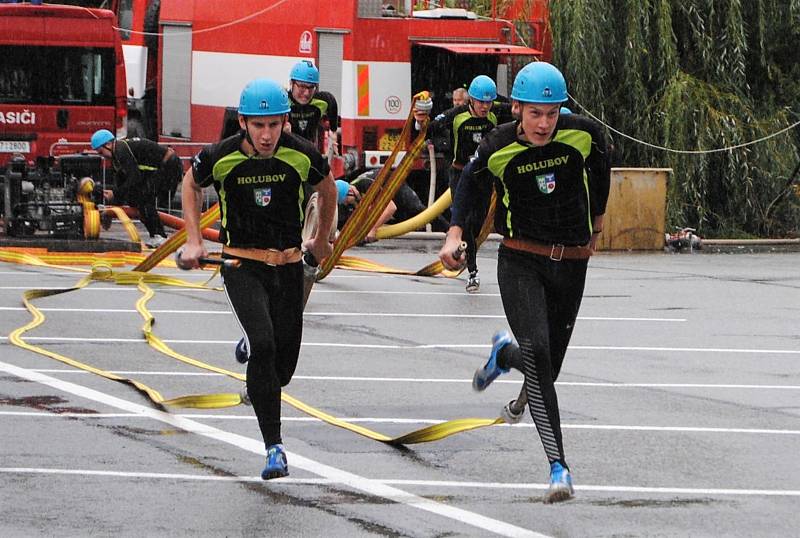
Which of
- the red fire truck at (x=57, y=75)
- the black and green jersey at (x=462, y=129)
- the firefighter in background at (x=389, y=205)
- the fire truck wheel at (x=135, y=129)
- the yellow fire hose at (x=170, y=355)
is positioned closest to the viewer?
the yellow fire hose at (x=170, y=355)

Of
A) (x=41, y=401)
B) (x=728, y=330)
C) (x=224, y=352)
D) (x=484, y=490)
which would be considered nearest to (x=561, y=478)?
(x=484, y=490)

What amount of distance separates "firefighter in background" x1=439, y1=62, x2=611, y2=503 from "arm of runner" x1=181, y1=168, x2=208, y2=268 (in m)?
1.17

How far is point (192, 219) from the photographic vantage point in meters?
8.15

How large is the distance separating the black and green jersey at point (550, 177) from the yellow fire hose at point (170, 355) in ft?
3.52

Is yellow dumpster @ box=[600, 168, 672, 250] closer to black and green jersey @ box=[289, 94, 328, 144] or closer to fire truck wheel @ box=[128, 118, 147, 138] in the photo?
black and green jersey @ box=[289, 94, 328, 144]

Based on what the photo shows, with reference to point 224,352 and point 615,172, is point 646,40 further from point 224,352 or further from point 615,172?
point 224,352

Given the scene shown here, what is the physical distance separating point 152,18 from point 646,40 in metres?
8.43

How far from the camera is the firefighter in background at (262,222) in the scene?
25.6ft

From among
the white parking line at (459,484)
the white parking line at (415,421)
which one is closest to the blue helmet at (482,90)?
the white parking line at (415,421)

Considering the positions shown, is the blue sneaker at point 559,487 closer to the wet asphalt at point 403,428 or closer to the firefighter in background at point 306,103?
the wet asphalt at point 403,428

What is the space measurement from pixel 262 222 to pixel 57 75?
1790 cm

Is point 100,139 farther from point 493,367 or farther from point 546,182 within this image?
point 546,182

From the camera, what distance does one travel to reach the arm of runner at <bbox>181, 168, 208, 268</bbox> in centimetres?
793

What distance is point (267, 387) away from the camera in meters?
7.70
